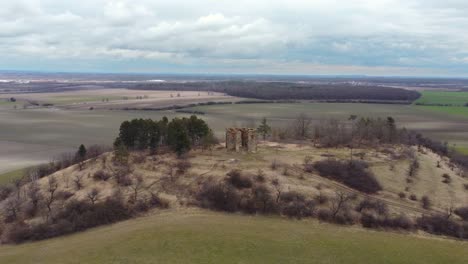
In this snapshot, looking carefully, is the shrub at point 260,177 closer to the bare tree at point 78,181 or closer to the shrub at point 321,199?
the shrub at point 321,199

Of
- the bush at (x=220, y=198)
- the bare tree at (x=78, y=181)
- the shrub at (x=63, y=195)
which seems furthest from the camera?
the bare tree at (x=78, y=181)

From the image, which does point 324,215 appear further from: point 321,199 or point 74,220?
point 74,220

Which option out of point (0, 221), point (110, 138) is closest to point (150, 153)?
point (0, 221)

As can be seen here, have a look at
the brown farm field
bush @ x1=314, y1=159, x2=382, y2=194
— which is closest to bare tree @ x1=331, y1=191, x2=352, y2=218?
bush @ x1=314, y1=159, x2=382, y2=194

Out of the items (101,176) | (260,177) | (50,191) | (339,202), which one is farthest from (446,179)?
(50,191)

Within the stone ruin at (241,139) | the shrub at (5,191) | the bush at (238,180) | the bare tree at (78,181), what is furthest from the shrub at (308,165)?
the shrub at (5,191)

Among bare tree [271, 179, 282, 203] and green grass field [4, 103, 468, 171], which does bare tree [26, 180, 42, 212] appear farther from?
bare tree [271, 179, 282, 203]
